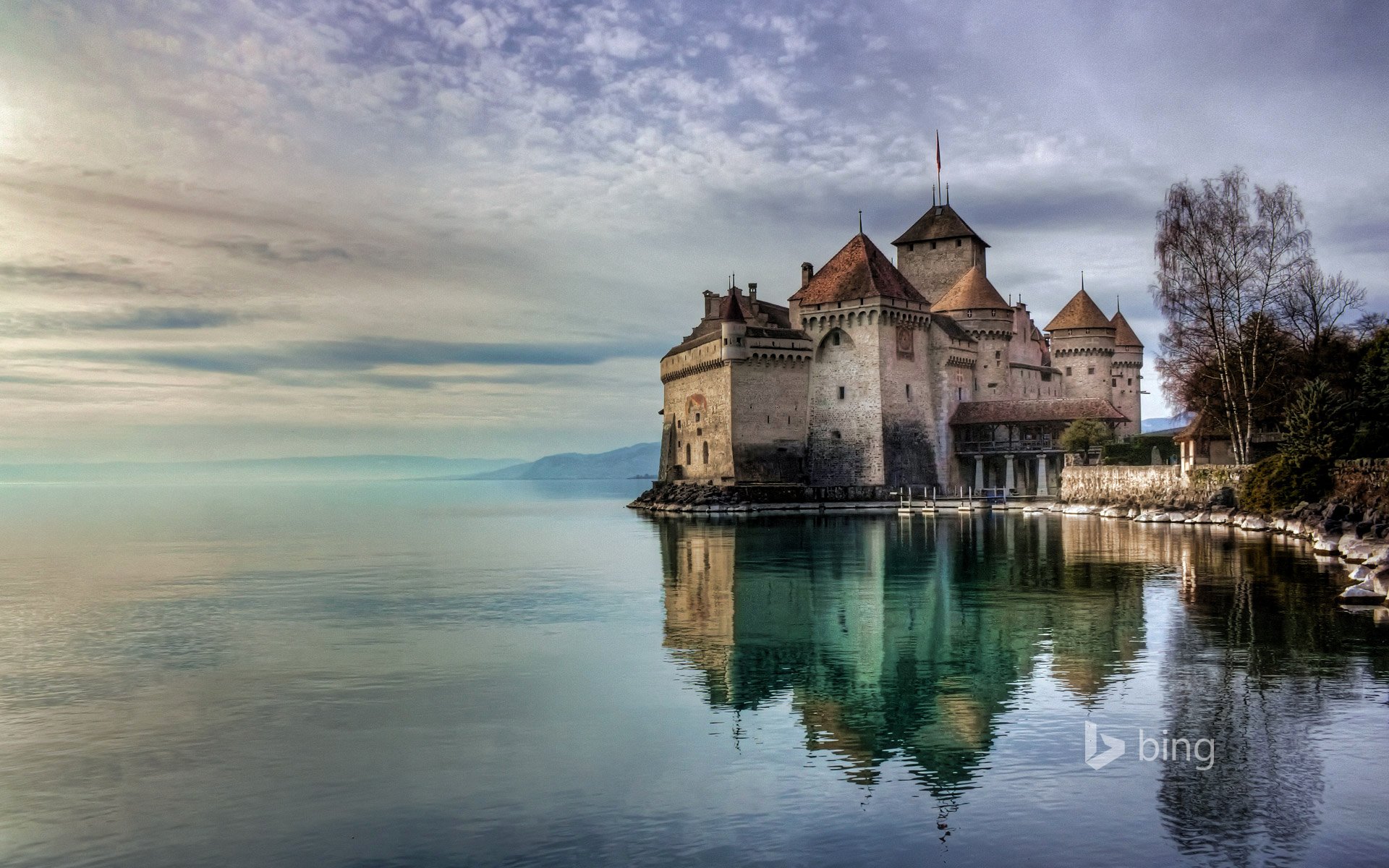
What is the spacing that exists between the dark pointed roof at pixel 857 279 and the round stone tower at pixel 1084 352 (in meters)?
14.1

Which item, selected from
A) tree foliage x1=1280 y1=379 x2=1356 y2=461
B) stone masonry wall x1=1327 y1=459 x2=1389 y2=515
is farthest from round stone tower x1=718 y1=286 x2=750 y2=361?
stone masonry wall x1=1327 y1=459 x2=1389 y2=515

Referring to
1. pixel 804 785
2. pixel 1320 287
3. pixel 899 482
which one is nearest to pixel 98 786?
pixel 804 785

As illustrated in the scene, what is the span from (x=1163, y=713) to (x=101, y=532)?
47.8m

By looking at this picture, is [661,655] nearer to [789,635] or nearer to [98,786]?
[789,635]

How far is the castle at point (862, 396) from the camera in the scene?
48562 millimetres

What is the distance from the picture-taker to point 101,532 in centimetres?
4788

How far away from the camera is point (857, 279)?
48656 millimetres

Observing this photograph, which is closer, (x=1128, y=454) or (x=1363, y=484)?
(x=1363, y=484)

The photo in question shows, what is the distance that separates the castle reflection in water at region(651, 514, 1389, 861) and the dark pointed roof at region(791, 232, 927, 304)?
897 inches

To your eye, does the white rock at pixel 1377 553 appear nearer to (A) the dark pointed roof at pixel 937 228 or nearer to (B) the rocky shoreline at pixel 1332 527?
(B) the rocky shoreline at pixel 1332 527

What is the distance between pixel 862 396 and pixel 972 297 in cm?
1045

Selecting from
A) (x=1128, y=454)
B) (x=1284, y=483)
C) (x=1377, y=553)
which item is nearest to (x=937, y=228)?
(x=1128, y=454)

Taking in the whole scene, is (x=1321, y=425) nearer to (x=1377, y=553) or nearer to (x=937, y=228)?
(x=1377, y=553)

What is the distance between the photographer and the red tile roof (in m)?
49.5
